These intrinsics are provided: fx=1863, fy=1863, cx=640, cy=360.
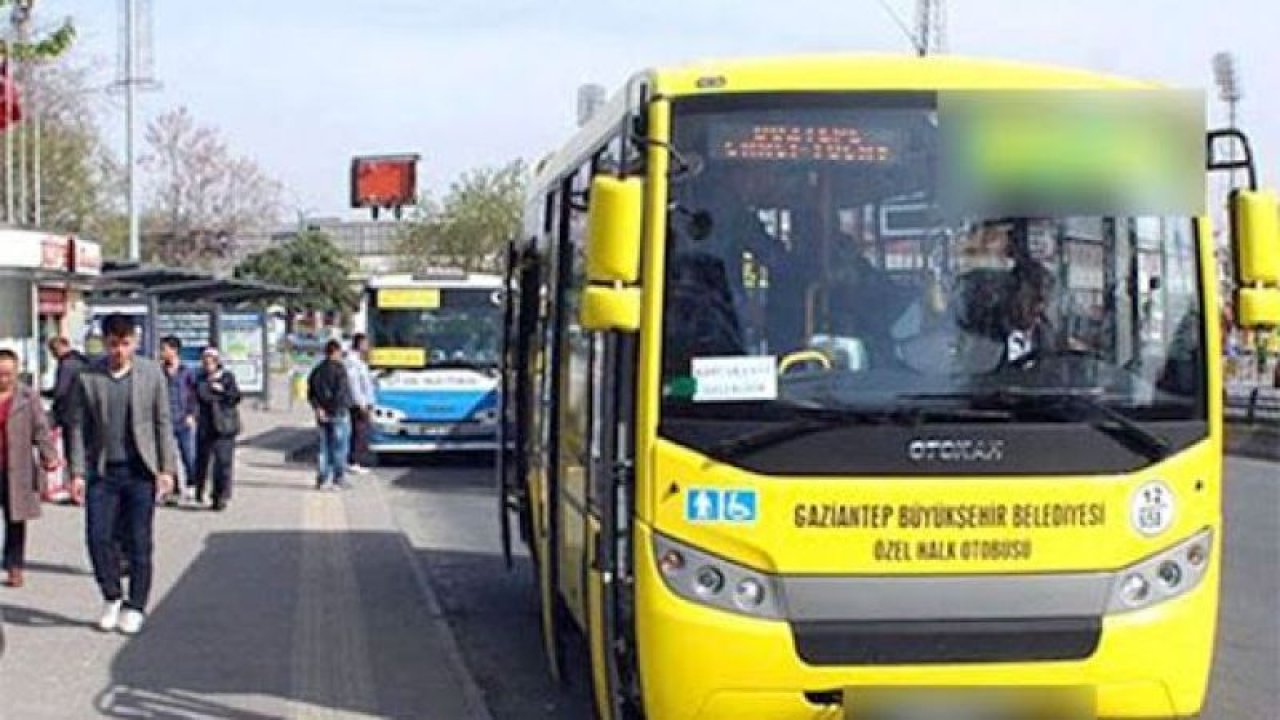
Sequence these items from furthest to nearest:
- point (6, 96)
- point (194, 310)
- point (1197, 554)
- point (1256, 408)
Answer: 1. point (194, 310)
2. point (1256, 408)
3. point (6, 96)
4. point (1197, 554)

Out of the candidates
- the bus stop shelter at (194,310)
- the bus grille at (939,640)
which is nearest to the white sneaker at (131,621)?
the bus grille at (939,640)

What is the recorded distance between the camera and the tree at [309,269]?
83.8 m

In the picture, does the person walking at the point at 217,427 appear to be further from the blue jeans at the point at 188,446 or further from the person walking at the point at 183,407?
the blue jeans at the point at 188,446

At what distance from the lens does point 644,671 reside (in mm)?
6613

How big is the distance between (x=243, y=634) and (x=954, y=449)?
18.4 ft

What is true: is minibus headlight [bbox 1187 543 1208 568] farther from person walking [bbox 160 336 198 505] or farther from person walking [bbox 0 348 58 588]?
person walking [bbox 160 336 198 505]

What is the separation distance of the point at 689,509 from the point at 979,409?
108 centimetres

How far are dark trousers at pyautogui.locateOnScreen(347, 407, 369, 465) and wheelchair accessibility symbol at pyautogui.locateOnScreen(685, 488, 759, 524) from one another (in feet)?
61.5

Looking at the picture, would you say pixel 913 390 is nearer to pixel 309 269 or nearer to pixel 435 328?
pixel 435 328

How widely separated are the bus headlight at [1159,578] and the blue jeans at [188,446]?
46.4ft

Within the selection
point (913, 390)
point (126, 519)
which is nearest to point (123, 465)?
point (126, 519)

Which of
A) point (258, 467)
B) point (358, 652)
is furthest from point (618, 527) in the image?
point (258, 467)

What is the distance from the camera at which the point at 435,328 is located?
25953mm

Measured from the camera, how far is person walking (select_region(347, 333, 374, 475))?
77.8 feet
